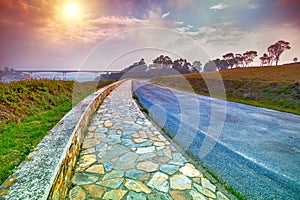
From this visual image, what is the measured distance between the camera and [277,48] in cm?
3891

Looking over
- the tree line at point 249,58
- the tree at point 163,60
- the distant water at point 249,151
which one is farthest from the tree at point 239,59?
the distant water at point 249,151

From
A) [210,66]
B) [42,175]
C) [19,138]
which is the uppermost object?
[210,66]

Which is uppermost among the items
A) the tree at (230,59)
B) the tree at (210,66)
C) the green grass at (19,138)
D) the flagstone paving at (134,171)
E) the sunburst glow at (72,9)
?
the tree at (230,59)

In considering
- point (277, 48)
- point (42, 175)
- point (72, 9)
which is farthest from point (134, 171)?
point (277, 48)

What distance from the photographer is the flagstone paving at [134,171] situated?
1894 mm

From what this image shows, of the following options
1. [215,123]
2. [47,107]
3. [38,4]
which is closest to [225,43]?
[215,123]

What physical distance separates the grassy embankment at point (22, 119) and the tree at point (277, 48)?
48.8m

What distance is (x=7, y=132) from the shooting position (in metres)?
3.18

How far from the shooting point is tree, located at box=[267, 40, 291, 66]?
37.5 m

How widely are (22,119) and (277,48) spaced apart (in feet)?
168

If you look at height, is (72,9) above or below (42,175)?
above

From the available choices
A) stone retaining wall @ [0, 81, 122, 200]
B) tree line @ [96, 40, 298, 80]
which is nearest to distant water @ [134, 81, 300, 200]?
stone retaining wall @ [0, 81, 122, 200]

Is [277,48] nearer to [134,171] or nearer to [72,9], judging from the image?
[72,9]

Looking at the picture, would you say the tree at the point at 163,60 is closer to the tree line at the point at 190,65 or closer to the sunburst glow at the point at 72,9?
the tree line at the point at 190,65
